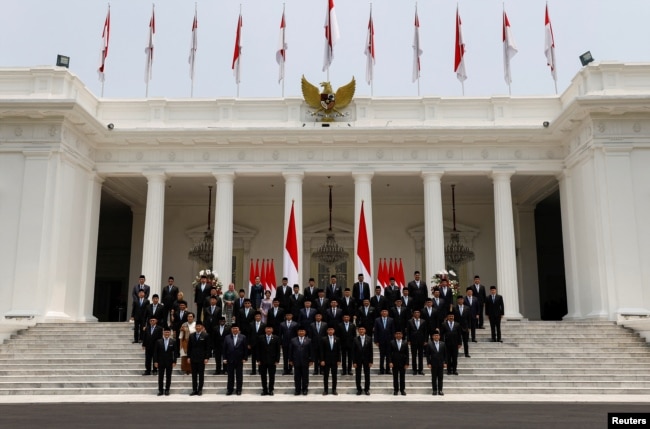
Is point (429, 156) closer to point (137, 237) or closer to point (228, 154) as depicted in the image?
point (228, 154)

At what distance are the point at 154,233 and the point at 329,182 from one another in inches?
268

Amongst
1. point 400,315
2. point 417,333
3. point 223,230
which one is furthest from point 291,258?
point 417,333

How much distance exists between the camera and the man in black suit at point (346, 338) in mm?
12172

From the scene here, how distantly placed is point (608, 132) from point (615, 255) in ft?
12.1

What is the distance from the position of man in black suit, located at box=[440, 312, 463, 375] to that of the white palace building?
615 centimetres

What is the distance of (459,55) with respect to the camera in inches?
828

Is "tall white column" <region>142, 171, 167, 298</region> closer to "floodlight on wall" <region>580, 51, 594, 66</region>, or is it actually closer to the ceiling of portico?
the ceiling of portico

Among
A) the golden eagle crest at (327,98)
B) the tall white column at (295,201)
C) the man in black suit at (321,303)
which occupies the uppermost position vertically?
the golden eagle crest at (327,98)

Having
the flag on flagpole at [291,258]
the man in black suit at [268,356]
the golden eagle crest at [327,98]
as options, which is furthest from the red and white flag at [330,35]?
the man in black suit at [268,356]

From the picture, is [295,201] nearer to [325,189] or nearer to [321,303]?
[325,189]

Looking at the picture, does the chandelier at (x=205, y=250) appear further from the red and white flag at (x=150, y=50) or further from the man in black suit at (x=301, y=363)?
the man in black suit at (x=301, y=363)

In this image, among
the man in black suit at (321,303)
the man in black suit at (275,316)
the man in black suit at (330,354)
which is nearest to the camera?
the man in black suit at (330,354)

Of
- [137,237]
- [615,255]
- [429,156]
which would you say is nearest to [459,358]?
[615,255]

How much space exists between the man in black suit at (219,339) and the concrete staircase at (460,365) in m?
0.35
